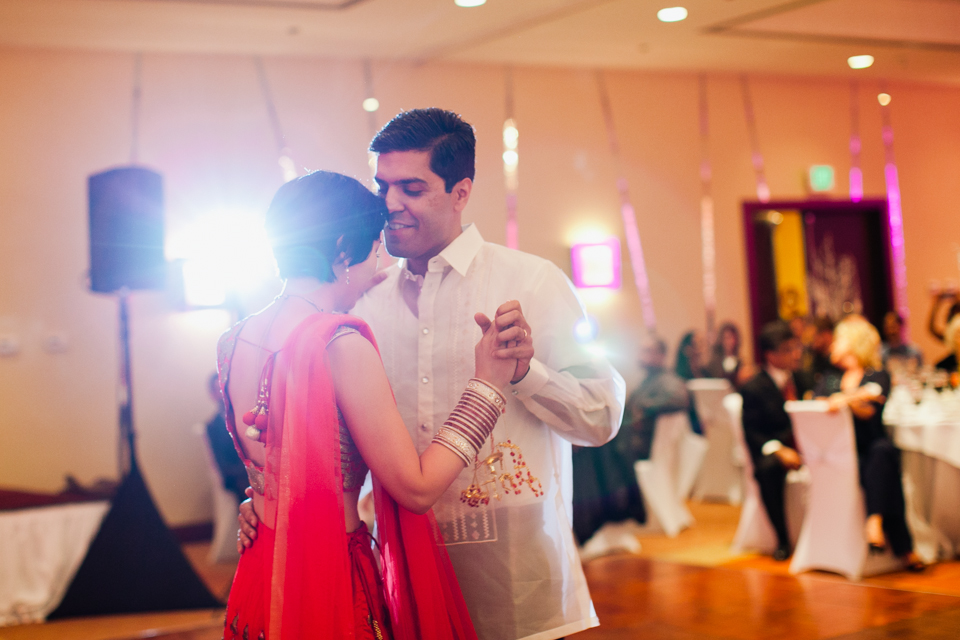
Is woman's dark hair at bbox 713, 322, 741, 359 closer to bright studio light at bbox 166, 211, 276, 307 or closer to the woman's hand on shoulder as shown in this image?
bright studio light at bbox 166, 211, 276, 307

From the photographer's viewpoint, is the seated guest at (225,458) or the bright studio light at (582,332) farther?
the seated guest at (225,458)

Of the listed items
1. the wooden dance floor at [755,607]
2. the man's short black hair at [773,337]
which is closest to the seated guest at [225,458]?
the wooden dance floor at [755,607]

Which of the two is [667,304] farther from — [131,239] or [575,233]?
[131,239]

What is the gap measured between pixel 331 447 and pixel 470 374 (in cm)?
41

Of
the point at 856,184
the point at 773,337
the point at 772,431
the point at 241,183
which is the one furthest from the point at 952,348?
the point at 241,183

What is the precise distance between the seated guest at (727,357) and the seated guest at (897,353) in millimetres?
1119

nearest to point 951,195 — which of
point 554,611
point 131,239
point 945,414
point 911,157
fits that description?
point 911,157

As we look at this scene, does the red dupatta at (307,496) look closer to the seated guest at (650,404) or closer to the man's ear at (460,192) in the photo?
the man's ear at (460,192)

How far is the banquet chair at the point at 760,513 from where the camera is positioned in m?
5.22

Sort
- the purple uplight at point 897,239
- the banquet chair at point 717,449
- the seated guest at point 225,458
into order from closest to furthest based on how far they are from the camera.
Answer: the seated guest at point 225,458 → the banquet chair at point 717,449 → the purple uplight at point 897,239

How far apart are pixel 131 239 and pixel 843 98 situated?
23.3 ft

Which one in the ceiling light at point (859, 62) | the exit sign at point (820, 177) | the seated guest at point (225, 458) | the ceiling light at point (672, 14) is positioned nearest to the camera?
the seated guest at point (225, 458)

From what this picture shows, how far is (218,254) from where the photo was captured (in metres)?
5.97

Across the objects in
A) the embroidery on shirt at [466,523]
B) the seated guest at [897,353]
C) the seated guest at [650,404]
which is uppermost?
the seated guest at [897,353]
